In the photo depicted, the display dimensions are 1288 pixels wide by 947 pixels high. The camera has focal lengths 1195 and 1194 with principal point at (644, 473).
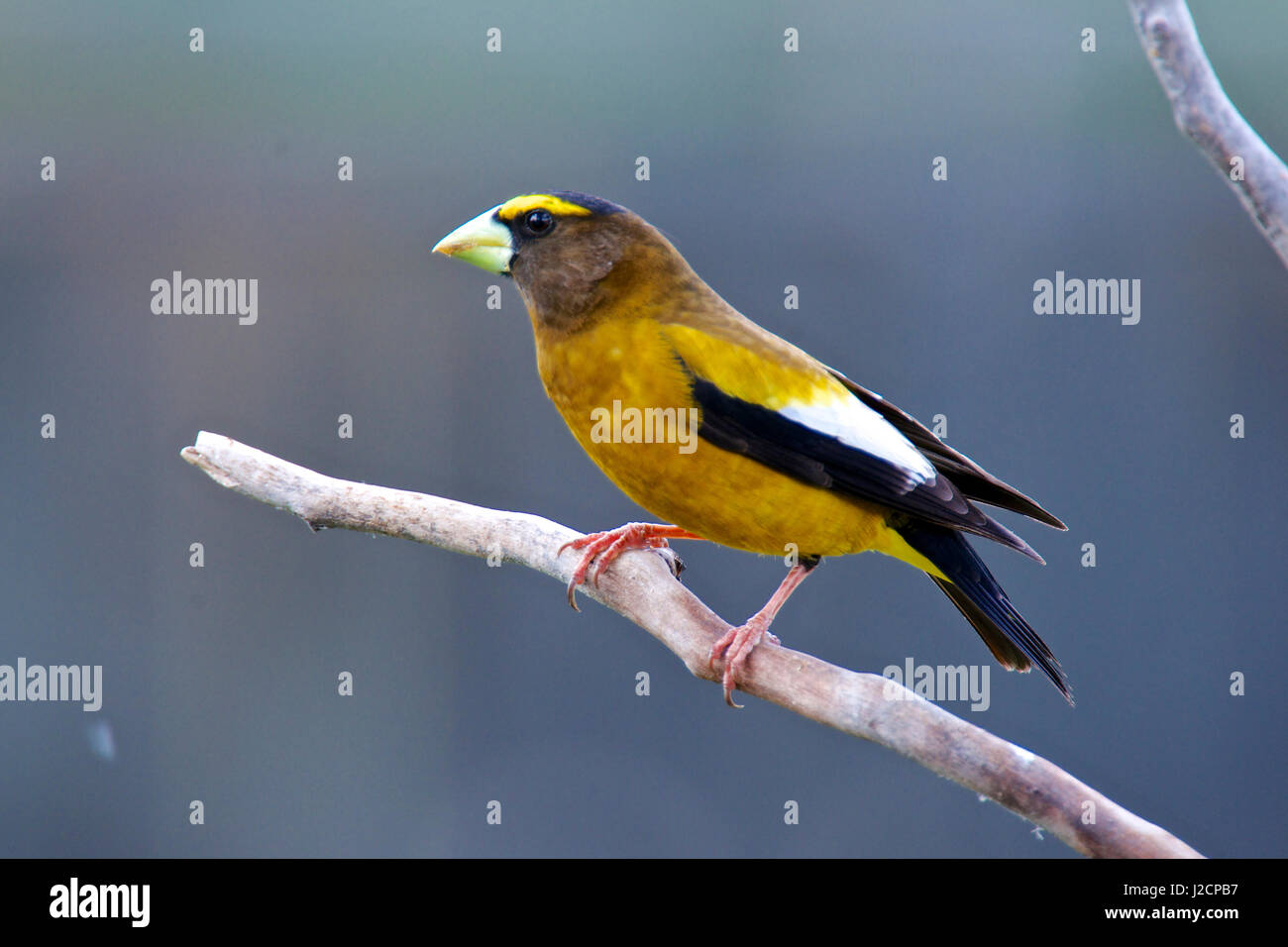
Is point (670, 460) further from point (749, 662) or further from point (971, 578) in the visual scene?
point (971, 578)

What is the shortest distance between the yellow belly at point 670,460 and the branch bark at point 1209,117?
1.05 meters

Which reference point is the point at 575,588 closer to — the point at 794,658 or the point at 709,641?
the point at 709,641

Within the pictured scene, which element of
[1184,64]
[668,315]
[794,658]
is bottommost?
[794,658]

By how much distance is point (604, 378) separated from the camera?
8.66ft

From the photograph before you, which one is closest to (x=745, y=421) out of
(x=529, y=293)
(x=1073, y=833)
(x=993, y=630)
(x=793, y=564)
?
(x=793, y=564)

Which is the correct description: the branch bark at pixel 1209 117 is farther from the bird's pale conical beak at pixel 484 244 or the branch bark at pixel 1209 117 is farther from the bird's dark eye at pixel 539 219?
the bird's pale conical beak at pixel 484 244

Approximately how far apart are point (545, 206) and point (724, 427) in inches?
26.5

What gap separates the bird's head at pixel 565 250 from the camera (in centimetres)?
274

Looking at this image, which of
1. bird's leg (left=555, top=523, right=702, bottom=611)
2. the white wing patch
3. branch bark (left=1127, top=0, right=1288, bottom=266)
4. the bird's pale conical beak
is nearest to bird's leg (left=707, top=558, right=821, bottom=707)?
bird's leg (left=555, top=523, right=702, bottom=611)

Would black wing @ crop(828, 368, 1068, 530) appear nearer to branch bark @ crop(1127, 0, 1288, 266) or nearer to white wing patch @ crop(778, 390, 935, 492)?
white wing patch @ crop(778, 390, 935, 492)

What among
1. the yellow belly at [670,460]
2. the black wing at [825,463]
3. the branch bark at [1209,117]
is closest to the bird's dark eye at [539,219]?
the yellow belly at [670,460]

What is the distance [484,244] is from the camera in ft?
Answer: 9.07

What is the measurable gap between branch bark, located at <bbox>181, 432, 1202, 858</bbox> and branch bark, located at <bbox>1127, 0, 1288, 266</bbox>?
987mm

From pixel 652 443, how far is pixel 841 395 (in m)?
0.50
